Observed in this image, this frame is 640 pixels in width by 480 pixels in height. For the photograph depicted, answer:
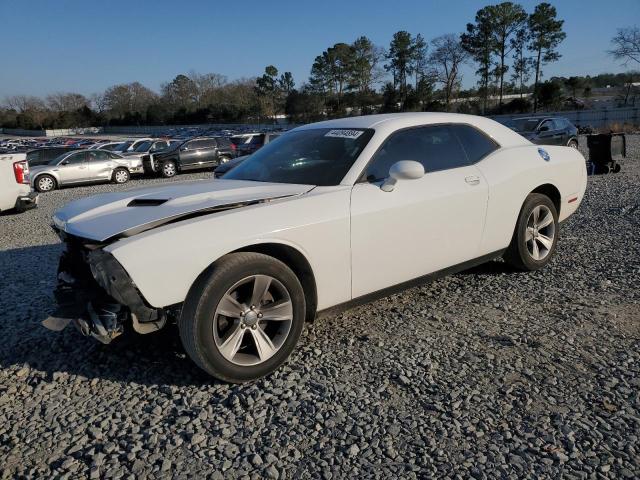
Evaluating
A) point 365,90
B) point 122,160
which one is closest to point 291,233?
point 122,160

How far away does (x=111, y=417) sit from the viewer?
107 inches

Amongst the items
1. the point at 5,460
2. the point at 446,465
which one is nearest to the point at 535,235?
the point at 446,465

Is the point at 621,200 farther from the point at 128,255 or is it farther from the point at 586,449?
the point at 128,255

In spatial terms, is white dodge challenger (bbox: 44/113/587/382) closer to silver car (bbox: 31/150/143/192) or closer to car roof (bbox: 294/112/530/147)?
car roof (bbox: 294/112/530/147)

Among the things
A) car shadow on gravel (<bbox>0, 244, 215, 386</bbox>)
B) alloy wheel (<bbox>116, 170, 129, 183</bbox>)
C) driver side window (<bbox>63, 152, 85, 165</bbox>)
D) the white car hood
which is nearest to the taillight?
car shadow on gravel (<bbox>0, 244, 215, 386</bbox>)

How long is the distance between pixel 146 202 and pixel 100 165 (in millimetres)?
16707

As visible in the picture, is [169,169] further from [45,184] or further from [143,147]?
[143,147]

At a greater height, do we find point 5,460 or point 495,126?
point 495,126

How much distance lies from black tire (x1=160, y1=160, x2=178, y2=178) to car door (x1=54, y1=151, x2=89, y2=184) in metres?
2.87

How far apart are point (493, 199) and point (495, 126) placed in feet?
2.95

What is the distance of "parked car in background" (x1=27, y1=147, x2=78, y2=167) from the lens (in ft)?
63.7

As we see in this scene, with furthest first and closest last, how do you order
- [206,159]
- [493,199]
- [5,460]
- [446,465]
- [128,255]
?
1. [206,159]
2. [493,199]
3. [128,255]
4. [5,460]
5. [446,465]

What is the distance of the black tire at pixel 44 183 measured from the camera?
55.5ft

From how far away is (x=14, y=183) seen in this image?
9961 mm
